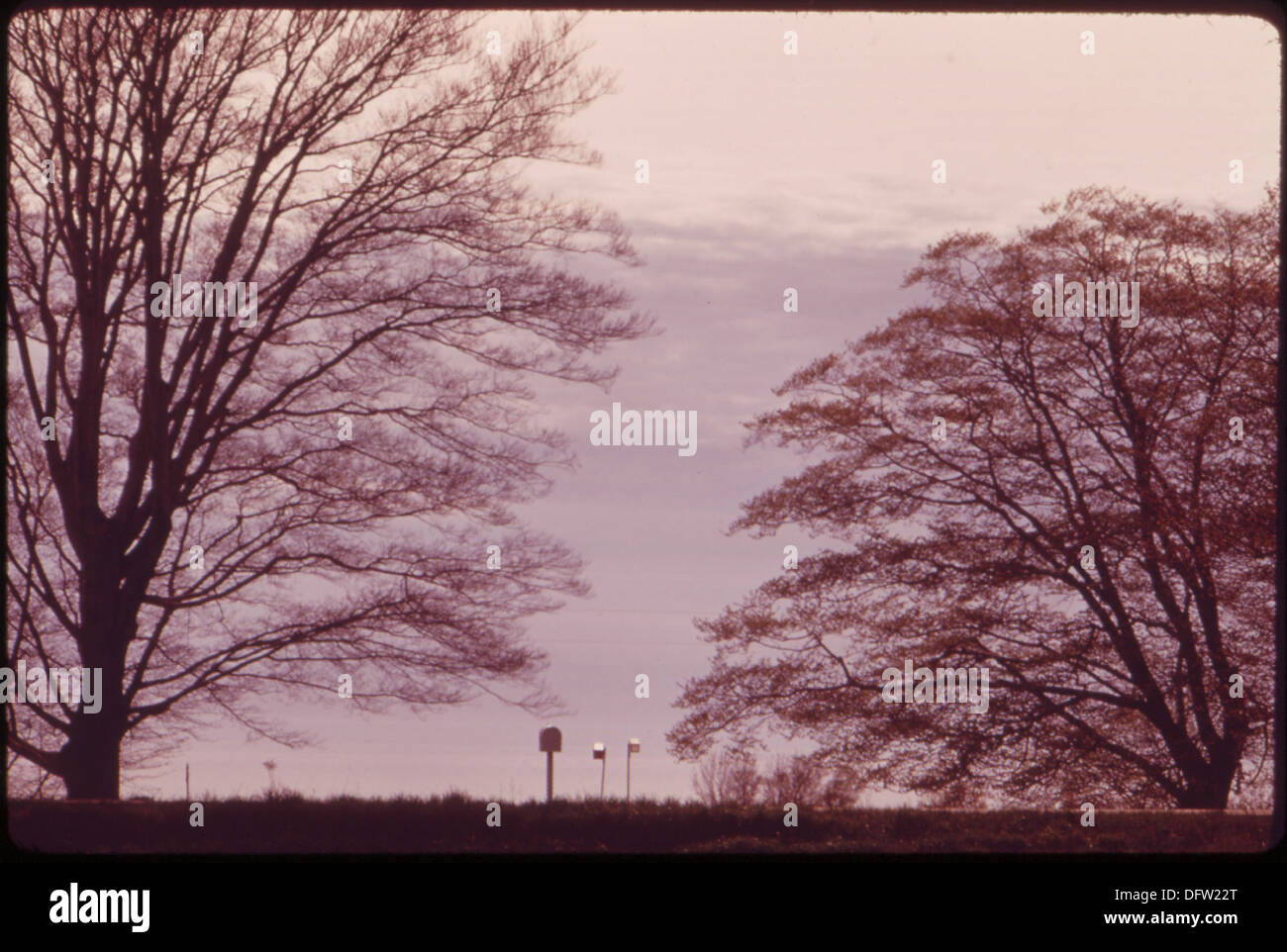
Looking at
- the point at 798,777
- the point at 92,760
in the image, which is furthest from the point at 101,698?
the point at 798,777

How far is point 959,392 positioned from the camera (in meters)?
14.2

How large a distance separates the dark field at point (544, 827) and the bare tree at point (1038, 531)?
7.21 m

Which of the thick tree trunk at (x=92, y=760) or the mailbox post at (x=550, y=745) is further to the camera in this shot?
the thick tree trunk at (x=92, y=760)

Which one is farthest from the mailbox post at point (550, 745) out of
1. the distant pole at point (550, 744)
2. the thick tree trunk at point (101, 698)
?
the thick tree trunk at point (101, 698)

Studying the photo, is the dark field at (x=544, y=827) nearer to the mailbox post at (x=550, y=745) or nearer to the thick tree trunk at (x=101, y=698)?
the mailbox post at (x=550, y=745)

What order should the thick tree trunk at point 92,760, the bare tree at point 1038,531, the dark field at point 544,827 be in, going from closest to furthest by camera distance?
the dark field at point 544,827 → the thick tree trunk at point 92,760 → the bare tree at point 1038,531

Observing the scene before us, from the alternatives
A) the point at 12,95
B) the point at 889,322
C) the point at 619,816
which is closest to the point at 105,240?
the point at 12,95

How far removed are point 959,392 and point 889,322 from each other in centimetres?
121

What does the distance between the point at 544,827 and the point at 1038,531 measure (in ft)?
31.7

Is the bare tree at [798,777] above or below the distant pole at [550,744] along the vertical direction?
below

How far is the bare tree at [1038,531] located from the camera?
12.8m

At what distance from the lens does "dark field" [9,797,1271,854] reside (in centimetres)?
576

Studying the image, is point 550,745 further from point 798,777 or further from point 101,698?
point 798,777

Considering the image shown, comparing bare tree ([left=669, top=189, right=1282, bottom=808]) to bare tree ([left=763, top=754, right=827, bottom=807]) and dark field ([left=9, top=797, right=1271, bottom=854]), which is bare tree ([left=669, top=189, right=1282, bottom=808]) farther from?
dark field ([left=9, top=797, right=1271, bottom=854])
